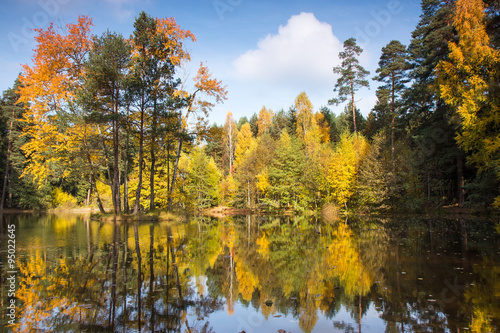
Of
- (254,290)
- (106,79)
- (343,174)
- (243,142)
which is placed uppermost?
(243,142)

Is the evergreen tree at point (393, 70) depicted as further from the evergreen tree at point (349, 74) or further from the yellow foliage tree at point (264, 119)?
the yellow foliage tree at point (264, 119)

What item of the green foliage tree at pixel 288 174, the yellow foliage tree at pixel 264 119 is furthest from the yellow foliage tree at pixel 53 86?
the yellow foliage tree at pixel 264 119

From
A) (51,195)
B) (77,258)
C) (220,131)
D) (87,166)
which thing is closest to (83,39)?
(87,166)

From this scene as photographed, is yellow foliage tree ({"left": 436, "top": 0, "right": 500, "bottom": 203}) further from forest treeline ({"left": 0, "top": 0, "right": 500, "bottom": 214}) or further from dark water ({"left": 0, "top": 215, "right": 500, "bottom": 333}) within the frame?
dark water ({"left": 0, "top": 215, "right": 500, "bottom": 333})

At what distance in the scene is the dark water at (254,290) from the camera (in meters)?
4.00

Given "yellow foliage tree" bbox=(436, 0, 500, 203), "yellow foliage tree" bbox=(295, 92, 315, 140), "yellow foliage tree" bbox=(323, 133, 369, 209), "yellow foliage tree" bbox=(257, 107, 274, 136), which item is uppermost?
"yellow foliage tree" bbox=(257, 107, 274, 136)

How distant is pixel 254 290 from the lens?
18.1 ft

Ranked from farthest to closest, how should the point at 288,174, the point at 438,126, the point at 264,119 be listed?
the point at 264,119 → the point at 288,174 → the point at 438,126

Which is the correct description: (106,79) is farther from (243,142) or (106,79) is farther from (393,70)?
(243,142)

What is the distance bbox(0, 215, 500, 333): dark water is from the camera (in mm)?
3996

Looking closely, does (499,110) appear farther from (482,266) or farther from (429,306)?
(429,306)

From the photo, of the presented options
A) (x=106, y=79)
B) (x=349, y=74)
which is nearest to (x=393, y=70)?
(x=349, y=74)

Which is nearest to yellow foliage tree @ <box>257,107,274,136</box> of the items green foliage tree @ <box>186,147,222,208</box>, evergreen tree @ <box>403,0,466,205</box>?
green foliage tree @ <box>186,147,222,208</box>

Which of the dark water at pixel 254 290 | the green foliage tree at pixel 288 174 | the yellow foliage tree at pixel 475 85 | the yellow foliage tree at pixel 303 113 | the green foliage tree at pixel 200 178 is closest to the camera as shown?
the dark water at pixel 254 290
